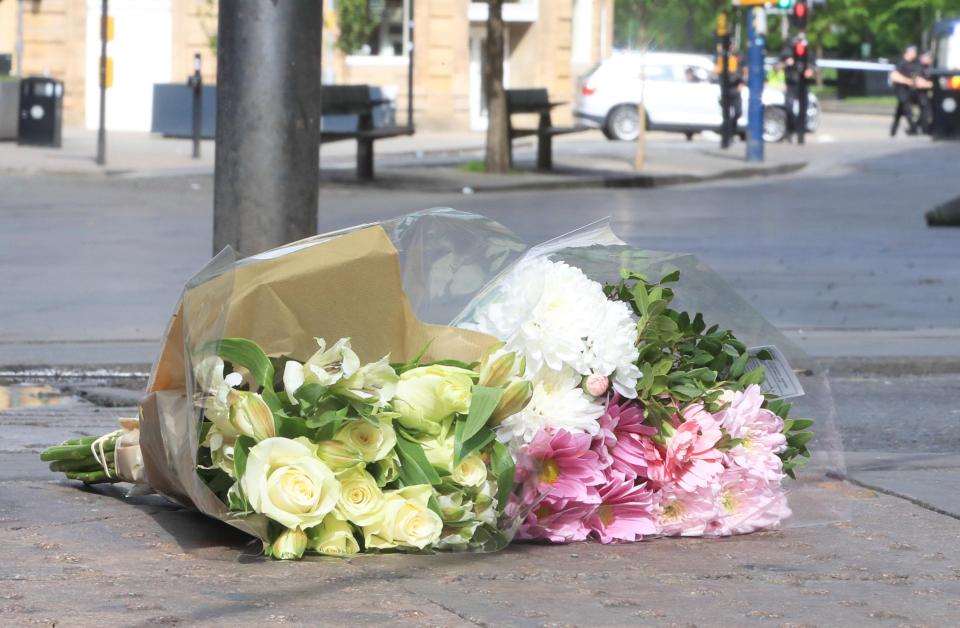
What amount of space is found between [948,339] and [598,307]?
18.1 feet

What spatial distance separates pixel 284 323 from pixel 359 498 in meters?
0.46

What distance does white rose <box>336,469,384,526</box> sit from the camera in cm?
381

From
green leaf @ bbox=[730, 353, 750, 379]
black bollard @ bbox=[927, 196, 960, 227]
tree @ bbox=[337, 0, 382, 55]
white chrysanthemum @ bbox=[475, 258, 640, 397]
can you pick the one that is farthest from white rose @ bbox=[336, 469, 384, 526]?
tree @ bbox=[337, 0, 382, 55]

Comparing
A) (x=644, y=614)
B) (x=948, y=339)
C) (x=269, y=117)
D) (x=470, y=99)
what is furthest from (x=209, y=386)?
(x=470, y=99)

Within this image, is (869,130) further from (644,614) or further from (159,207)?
(644,614)

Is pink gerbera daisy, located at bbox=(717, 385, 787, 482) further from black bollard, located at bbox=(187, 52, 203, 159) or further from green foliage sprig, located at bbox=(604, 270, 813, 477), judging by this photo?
black bollard, located at bbox=(187, 52, 203, 159)

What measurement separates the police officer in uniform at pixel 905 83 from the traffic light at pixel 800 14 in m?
3.78

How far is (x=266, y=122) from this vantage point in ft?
20.5

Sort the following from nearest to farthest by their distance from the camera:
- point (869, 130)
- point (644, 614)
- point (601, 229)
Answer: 1. point (644, 614)
2. point (601, 229)
3. point (869, 130)

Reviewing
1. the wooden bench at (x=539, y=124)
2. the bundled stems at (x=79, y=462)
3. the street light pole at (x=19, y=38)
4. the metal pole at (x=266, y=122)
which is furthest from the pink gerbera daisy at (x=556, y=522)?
the street light pole at (x=19, y=38)

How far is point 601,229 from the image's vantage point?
4.45m

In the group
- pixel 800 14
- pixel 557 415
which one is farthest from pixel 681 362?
pixel 800 14

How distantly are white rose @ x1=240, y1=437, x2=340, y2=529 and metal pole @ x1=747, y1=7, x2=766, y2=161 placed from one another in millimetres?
23458

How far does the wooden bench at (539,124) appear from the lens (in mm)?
23312
